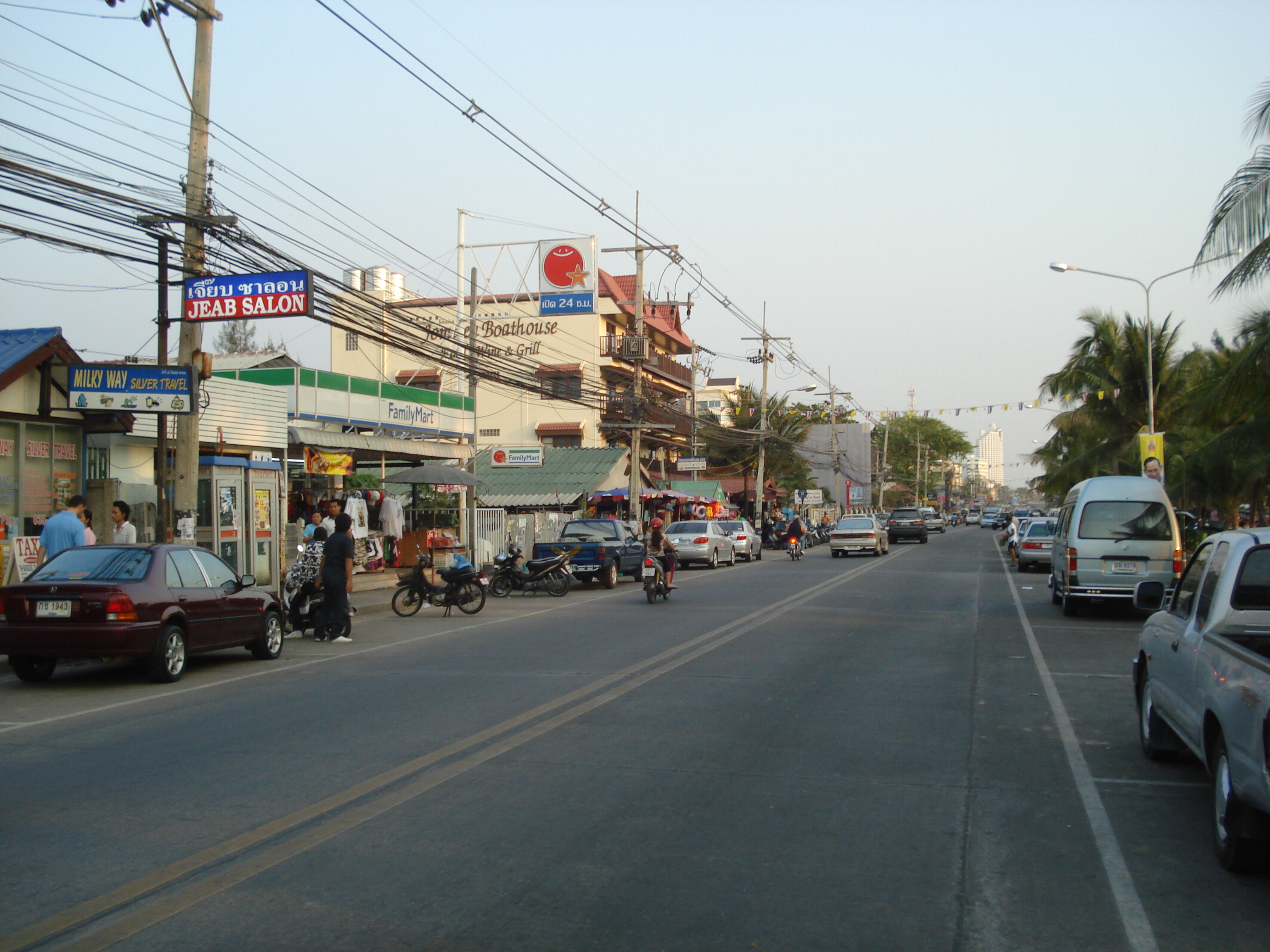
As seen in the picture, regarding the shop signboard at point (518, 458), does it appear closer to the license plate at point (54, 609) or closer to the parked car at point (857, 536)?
the parked car at point (857, 536)

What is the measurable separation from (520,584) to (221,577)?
36.2ft

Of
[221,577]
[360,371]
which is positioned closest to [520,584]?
[221,577]

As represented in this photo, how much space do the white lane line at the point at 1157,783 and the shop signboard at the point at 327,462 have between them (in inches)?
825

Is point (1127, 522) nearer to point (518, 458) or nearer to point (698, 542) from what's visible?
point (698, 542)

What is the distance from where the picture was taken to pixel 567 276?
35.4m

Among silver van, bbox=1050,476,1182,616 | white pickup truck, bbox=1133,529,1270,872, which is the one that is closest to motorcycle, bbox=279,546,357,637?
white pickup truck, bbox=1133,529,1270,872

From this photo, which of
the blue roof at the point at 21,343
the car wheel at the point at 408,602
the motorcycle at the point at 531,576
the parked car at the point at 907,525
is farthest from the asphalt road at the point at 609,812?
the parked car at the point at 907,525

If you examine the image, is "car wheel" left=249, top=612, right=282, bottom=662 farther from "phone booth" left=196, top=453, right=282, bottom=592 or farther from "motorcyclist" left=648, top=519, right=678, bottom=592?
"motorcyclist" left=648, top=519, right=678, bottom=592

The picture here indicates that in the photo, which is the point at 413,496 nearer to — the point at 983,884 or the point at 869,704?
the point at 869,704

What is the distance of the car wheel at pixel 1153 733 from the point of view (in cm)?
756

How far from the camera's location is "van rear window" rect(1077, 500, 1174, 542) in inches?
701

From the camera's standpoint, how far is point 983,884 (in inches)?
205

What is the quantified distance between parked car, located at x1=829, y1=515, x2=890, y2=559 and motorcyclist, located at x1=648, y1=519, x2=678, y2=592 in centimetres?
1700

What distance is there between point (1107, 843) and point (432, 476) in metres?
21.0
